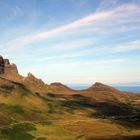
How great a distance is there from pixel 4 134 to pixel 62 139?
3439 cm

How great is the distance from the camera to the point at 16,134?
196750 millimetres

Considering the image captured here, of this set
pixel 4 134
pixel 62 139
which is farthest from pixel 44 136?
pixel 4 134

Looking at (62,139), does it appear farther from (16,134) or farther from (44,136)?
(16,134)

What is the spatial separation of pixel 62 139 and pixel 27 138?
70.4 feet

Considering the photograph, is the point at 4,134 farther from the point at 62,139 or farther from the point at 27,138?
the point at 62,139

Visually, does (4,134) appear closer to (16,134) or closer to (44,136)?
(16,134)

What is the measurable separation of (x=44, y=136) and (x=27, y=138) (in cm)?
1212

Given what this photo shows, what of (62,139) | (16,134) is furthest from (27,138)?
(62,139)

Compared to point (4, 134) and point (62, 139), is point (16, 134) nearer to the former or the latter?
point (4, 134)

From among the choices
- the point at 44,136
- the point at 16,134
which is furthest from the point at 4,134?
the point at 44,136

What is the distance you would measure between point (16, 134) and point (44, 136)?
54.8 ft

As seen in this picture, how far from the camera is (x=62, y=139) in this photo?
7820 inches

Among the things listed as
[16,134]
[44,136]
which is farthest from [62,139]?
[16,134]

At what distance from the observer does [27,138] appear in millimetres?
191250
